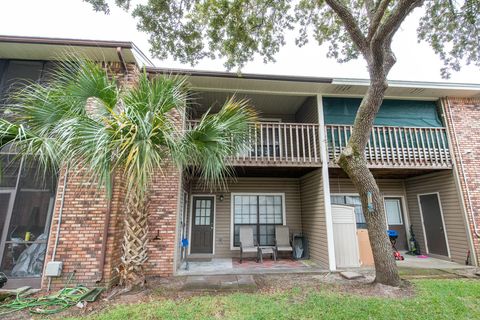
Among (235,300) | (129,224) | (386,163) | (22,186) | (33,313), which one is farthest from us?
(386,163)

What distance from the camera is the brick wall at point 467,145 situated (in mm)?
6715

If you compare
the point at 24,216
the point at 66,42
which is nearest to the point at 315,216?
the point at 24,216

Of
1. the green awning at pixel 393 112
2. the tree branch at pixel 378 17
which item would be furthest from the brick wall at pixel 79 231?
the green awning at pixel 393 112

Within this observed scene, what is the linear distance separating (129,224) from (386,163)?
7.16 meters

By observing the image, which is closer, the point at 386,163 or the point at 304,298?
the point at 304,298

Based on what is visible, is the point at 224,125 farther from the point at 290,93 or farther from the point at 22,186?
the point at 22,186

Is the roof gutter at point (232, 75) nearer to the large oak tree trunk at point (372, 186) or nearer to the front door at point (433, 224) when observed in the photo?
the large oak tree trunk at point (372, 186)

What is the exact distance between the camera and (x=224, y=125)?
4246mm

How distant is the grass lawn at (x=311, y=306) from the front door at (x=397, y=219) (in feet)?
14.5

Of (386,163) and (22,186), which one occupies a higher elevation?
(386,163)

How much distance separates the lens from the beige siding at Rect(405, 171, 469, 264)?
6812 mm

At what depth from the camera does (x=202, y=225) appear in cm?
823

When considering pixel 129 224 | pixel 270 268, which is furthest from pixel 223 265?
pixel 129 224

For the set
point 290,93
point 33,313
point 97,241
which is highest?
point 290,93
